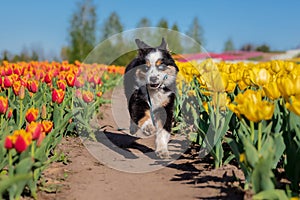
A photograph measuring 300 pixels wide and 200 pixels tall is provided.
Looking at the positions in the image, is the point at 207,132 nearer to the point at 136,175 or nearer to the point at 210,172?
the point at 210,172

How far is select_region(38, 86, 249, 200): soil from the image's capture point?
9.71ft

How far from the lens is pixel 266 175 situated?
2158 mm

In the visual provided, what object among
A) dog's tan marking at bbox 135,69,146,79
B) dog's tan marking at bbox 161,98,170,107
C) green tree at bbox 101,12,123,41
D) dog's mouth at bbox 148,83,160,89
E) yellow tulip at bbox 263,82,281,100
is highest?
green tree at bbox 101,12,123,41

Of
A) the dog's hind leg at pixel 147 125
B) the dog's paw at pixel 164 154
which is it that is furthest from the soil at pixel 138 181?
the dog's hind leg at pixel 147 125

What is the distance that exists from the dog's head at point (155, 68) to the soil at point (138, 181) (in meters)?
0.90

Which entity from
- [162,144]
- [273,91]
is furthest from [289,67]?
[273,91]

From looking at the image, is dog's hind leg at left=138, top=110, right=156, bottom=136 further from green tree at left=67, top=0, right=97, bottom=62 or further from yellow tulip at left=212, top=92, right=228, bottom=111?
green tree at left=67, top=0, right=97, bottom=62

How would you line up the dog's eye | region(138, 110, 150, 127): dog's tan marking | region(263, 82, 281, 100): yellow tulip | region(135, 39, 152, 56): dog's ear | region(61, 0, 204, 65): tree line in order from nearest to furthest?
1. region(263, 82, 281, 100): yellow tulip
2. the dog's eye
3. region(135, 39, 152, 56): dog's ear
4. region(138, 110, 150, 127): dog's tan marking
5. region(61, 0, 204, 65): tree line

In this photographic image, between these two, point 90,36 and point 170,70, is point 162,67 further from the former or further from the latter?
point 90,36

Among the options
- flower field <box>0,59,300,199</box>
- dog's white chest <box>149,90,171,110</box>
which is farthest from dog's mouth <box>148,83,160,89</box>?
flower field <box>0,59,300,199</box>

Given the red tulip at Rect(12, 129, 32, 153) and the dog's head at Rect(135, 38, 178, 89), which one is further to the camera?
the dog's head at Rect(135, 38, 178, 89)

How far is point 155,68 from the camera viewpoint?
4504mm

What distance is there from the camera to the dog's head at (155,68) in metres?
4.48

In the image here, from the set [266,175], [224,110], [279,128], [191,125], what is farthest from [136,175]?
[191,125]
